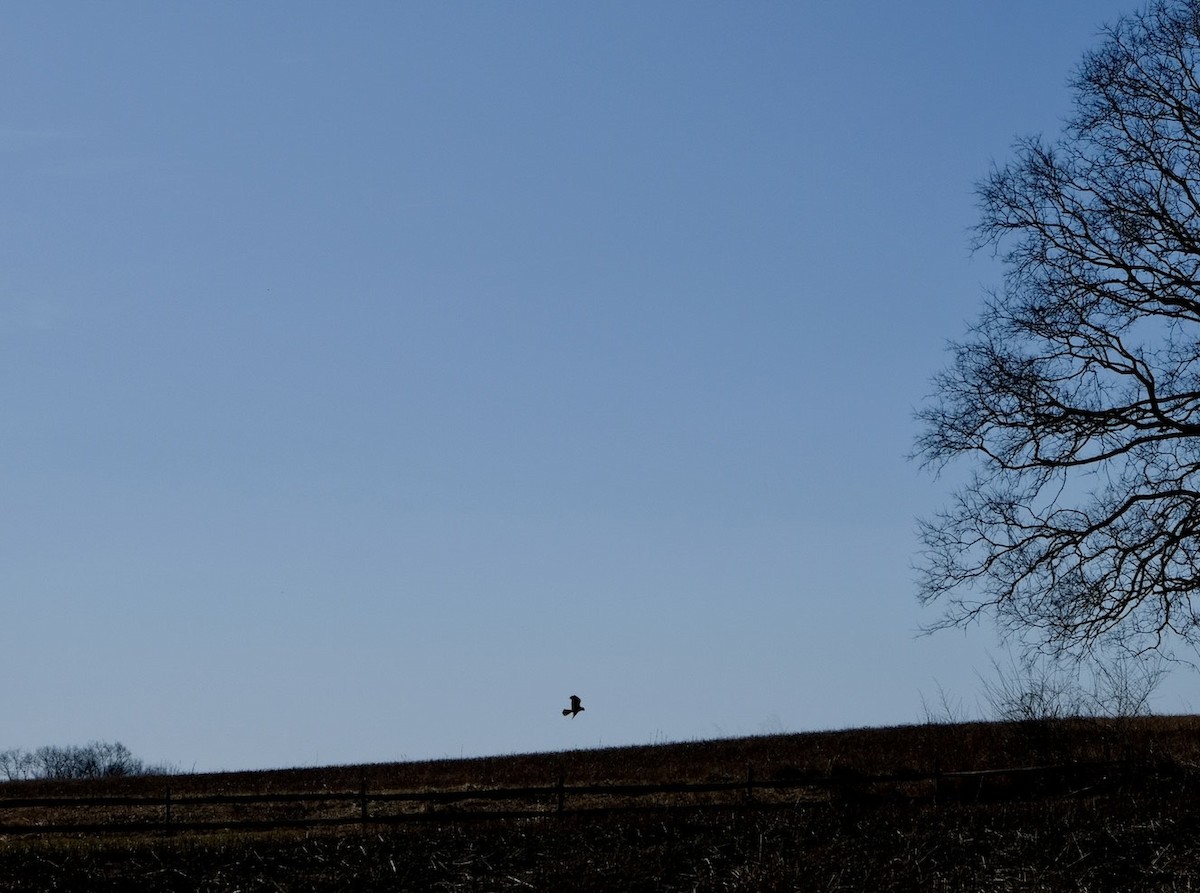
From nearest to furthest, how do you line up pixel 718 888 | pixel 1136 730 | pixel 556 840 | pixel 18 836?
pixel 718 888 → pixel 556 840 → pixel 18 836 → pixel 1136 730

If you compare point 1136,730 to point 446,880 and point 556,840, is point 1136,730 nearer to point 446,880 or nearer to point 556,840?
point 556,840

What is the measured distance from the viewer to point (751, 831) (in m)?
23.5

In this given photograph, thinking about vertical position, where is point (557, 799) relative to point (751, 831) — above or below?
above

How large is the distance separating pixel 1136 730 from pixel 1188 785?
4.72 meters

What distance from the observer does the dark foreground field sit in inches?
827

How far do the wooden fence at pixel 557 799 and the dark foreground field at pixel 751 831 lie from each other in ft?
0.22

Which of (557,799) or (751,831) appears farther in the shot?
(557,799)

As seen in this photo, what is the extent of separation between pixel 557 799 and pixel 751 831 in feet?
16.2

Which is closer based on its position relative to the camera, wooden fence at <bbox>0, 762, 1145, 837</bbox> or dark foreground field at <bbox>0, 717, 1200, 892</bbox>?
dark foreground field at <bbox>0, 717, 1200, 892</bbox>

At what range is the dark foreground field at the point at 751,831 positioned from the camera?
68.9 ft

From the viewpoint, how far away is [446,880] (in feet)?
71.8

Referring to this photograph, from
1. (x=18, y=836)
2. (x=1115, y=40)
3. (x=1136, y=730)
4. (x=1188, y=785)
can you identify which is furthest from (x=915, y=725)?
(x=18, y=836)

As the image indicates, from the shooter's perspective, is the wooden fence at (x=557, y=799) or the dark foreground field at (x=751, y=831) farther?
the wooden fence at (x=557, y=799)

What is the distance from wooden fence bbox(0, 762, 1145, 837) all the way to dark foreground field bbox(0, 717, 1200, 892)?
7 centimetres
